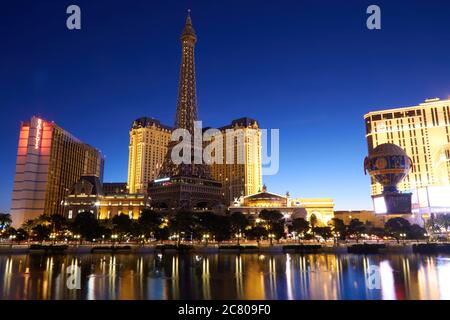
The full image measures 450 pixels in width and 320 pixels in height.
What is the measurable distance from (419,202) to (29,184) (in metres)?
133

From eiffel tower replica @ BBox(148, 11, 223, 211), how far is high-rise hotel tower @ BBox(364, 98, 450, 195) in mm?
80811

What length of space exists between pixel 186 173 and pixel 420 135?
4033 inches

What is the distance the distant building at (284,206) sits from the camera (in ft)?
427

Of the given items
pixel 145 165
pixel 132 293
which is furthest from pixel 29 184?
pixel 132 293

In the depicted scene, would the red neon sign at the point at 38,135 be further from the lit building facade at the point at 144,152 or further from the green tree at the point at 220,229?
the green tree at the point at 220,229

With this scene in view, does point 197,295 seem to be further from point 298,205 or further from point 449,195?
point 298,205

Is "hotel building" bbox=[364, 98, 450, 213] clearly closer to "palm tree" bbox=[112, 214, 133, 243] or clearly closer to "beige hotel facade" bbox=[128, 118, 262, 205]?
"beige hotel facade" bbox=[128, 118, 262, 205]

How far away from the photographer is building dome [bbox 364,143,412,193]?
9312 centimetres

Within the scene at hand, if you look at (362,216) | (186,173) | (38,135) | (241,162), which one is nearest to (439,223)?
(362,216)

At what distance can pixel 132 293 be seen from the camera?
2395 cm

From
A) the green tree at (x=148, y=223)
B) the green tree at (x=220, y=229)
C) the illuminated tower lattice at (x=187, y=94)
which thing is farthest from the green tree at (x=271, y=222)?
the illuminated tower lattice at (x=187, y=94)

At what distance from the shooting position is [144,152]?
188375mm

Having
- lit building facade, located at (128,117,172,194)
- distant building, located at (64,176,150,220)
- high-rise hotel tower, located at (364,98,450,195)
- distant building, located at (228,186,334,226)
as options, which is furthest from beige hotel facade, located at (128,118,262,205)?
high-rise hotel tower, located at (364,98,450,195)

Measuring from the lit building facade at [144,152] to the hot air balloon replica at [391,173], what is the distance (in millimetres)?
123085
